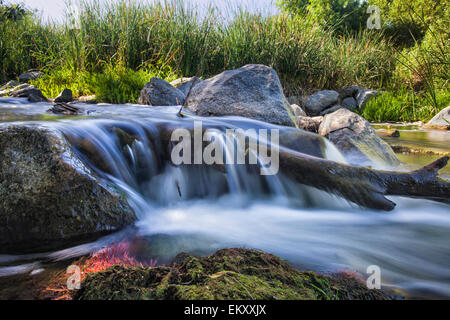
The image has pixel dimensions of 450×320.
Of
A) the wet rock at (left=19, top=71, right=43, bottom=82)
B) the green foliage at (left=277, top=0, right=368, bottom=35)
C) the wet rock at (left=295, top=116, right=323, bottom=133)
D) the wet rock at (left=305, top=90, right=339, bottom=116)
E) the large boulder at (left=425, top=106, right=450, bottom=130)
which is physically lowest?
the wet rock at (left=295, top=116, right=323, bottom=133)

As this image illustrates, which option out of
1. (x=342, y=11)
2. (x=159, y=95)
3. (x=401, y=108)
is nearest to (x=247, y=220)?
A: (x=159, y=95)

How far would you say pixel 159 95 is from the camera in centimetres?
592

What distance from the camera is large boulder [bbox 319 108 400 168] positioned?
436 centimetres

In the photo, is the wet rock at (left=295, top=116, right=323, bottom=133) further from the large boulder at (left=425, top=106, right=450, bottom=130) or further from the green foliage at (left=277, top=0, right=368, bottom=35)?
the green foliage at (left=277, top=0, right=368, bottom=35)

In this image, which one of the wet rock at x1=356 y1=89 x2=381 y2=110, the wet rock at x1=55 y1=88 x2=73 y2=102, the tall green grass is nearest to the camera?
the wet rock at x1=55 y1=88 x2=73 y2=102

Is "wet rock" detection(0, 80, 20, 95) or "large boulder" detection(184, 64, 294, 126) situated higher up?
"wet rock" detection(0, 80, 20, 95)

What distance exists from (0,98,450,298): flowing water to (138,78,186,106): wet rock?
2.53 meters

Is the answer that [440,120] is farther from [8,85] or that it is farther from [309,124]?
[8,85]

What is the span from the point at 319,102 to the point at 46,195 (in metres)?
8.81

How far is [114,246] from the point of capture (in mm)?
1781

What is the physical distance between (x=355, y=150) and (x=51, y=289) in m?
4.13

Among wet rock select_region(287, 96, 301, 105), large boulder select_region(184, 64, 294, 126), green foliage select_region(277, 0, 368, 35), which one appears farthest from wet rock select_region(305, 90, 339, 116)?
green foliage select_region(277, 0, 368, 35)
